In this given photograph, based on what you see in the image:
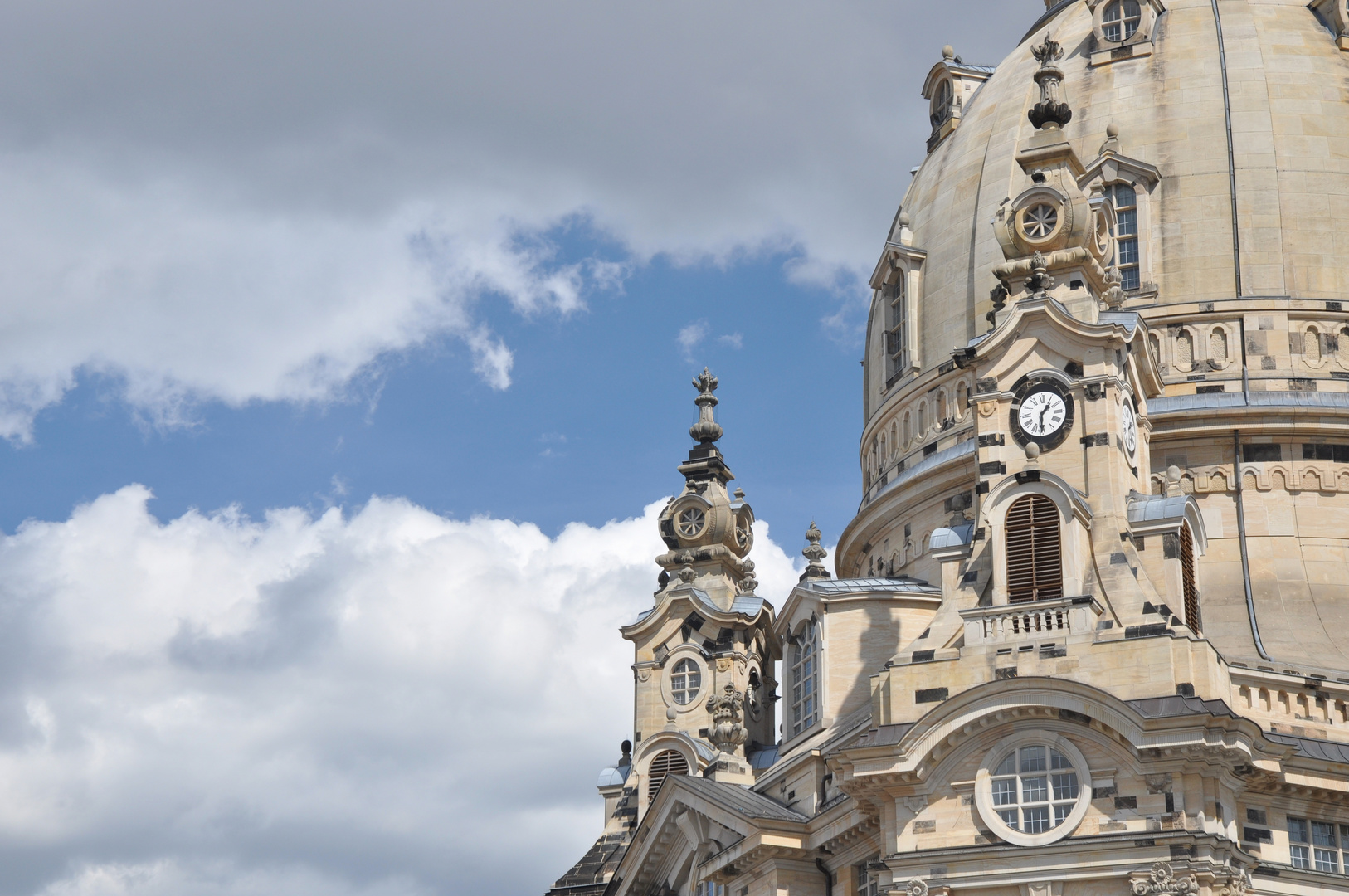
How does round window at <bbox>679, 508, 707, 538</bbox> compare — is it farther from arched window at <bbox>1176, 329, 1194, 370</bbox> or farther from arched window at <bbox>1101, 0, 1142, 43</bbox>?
arched window at <bbox>1101, 0, 1142, 43</bbox>

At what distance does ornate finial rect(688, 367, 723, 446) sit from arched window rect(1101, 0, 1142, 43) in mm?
17802

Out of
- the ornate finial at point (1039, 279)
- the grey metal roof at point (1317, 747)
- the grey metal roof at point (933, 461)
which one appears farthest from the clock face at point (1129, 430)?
the grey metal roof at point (1317, 747)

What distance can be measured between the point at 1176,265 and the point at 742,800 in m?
18.9

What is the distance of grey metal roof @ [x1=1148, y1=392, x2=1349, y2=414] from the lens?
54.0 meters

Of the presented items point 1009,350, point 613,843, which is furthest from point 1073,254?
point 613,843

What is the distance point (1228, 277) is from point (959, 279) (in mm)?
8080

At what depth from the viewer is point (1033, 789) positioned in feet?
143

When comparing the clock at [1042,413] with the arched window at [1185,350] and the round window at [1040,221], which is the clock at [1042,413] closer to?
the round window at [1040,221]

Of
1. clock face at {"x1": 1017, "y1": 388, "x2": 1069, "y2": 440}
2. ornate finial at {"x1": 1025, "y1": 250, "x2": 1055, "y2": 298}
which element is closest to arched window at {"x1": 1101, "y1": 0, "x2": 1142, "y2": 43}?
ornate finial at {"x1": 1025, "y1": 250, "x2": 1055, "y2": 298}

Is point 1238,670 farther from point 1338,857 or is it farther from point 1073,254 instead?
point 1073,254

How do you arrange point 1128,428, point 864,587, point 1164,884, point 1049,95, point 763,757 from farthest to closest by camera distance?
point 763,757 < point 1049,95 < point 864,587 < point 1128,428 < point 1164,884

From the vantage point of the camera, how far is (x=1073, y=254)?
166 ft

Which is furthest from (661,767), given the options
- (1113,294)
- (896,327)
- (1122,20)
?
(1122,20)

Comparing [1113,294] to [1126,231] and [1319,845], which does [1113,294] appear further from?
[1319,845]
